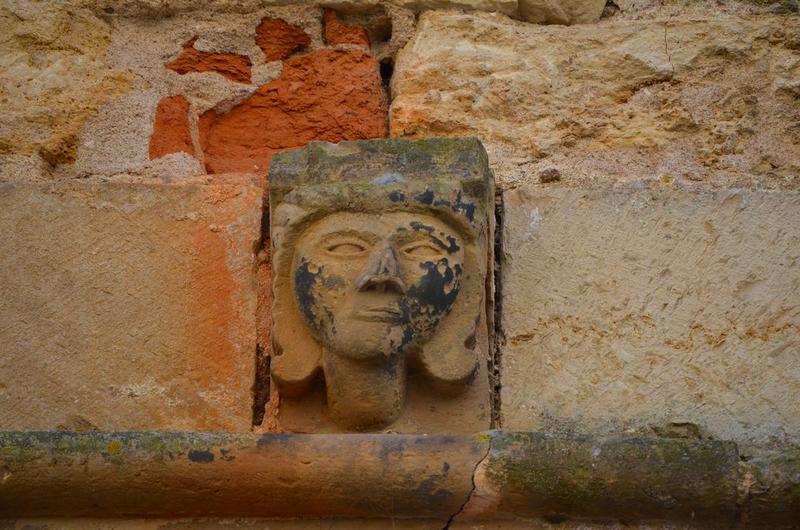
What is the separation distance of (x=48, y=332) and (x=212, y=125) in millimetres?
610

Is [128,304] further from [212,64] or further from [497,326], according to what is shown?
[497,326]

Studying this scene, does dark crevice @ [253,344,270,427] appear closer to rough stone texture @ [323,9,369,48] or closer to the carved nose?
the carved nose

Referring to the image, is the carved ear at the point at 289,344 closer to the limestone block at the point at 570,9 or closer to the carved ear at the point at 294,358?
the carved ear at the point at 294,358

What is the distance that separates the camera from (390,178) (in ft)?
8.36

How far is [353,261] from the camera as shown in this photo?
2459mm

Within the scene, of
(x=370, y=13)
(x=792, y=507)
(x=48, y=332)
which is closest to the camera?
(x=792, y=507)

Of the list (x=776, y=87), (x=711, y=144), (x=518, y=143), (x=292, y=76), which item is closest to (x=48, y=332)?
(x=292, y=76)

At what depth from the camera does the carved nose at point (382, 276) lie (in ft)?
7.81

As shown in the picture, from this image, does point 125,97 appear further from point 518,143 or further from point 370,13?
point 518,143

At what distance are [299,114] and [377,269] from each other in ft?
2.38

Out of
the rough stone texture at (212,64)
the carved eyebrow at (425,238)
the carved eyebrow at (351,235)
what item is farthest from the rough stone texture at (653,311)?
the rough stone texture at (212,64)

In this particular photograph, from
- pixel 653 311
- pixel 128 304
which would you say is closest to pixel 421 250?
pixel 653 311

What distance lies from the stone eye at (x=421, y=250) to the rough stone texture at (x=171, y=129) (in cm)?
68

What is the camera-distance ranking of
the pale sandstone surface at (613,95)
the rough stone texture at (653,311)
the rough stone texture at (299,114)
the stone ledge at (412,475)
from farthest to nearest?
the rough stone texture at (299,114)
the pale sandstone surface at (613,95)
the rough stone texture at (653,311)
the stone ledge at (412,475)
